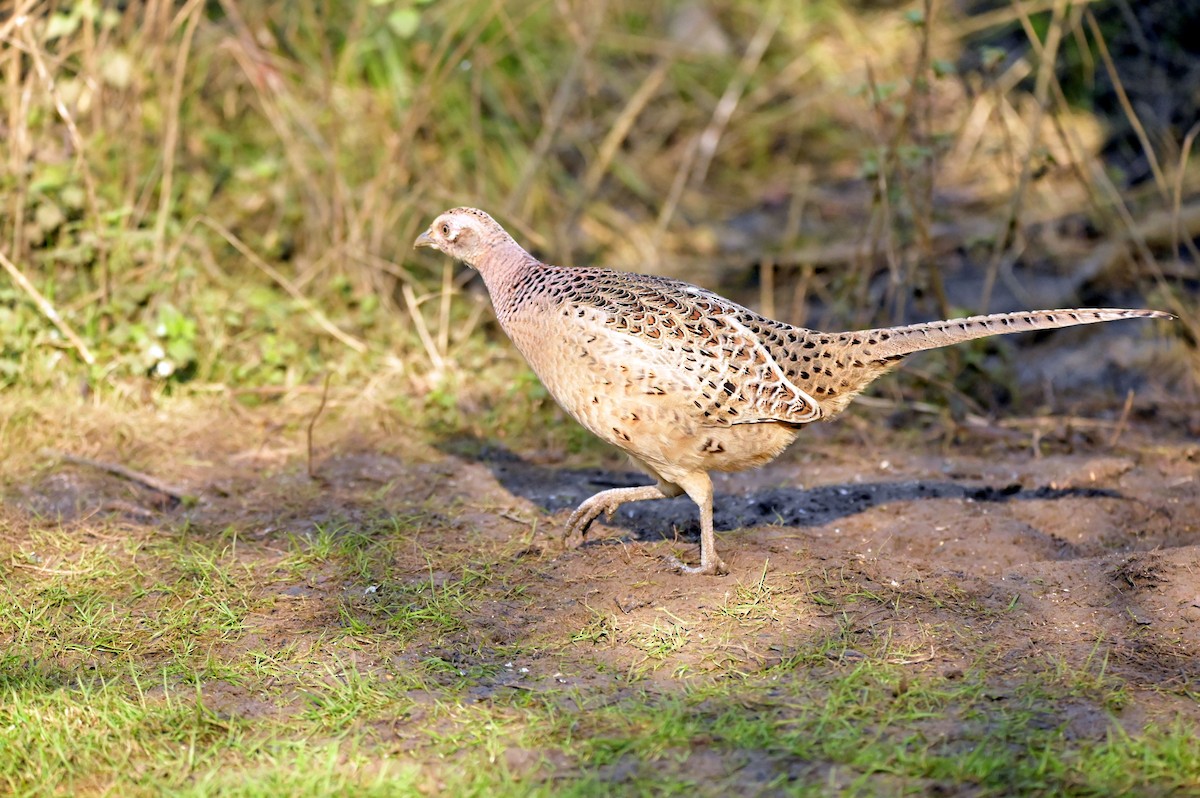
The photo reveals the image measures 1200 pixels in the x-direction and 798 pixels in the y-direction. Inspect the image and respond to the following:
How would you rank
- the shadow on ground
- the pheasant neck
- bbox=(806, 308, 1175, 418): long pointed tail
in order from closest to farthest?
1. bbox=(806, 308, 1175, 418): long pointed tail
2. the pheasant neck
3. the shadow on ground

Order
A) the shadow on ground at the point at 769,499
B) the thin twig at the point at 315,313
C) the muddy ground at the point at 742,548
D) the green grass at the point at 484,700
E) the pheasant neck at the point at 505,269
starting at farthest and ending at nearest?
the thin twig at the point at 315,313 → the shadow on ground at the point at 769,499 → the pheasant neck at the point at 505,269 → the muddy ground at the point at 742,548 → the green grass at the point at 484,700

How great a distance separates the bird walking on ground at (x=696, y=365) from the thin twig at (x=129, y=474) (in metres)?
1.96

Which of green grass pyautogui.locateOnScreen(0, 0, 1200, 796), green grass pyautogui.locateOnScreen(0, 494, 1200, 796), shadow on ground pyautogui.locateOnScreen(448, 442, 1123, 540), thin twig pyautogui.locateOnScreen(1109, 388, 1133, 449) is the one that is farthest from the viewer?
thin twig pyautogui.locateOnScreen(1109, 388, 1133, 449)

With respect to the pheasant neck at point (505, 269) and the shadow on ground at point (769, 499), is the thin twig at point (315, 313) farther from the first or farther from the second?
the pheasant neck at point (505, 269)

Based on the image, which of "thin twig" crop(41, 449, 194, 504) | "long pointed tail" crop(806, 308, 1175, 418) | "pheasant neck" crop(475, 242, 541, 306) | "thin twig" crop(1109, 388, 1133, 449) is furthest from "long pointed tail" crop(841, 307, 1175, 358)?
"thin twig" crop(41, 449, 194, 504)

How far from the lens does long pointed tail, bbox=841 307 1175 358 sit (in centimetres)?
472

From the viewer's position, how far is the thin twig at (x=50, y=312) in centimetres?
656

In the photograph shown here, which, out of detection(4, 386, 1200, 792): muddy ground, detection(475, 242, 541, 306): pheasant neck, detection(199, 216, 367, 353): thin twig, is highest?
detection(475, 242, 541, 306): pheasant neck

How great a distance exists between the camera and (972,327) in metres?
4.85

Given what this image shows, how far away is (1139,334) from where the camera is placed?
7.94 m

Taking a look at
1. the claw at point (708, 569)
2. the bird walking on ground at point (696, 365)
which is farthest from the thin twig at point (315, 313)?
the claw at point (708, 569)

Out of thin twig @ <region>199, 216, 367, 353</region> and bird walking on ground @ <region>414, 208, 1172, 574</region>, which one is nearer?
bird walking on ground @ <region>414, 208, 1172, 574</region>

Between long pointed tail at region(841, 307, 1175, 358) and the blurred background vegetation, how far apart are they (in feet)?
6.50

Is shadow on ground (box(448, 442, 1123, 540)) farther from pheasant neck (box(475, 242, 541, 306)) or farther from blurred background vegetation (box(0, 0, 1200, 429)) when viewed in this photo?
pheasant neck (box(475, 242, 541, 306))
